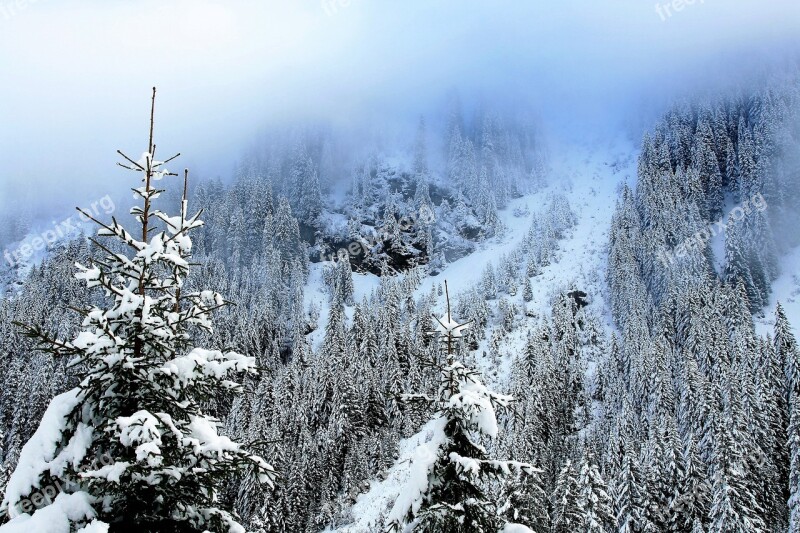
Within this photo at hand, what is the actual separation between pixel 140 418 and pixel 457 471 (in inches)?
207

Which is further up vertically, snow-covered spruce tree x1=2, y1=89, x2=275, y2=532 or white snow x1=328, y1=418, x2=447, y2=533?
snow-covered spruce tree x1=2, y1=89, x2=275, y2=532

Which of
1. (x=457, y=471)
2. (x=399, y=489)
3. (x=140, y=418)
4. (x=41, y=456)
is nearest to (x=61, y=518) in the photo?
(x=41, y=456)

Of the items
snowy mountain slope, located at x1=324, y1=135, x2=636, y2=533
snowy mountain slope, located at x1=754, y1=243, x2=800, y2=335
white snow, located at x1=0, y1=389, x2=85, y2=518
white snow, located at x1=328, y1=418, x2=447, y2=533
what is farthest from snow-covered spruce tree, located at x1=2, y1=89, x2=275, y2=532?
snowy mountain slope, located at x1=754, y1=243, x2=800, y2=335

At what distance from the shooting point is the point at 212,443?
20.1ft

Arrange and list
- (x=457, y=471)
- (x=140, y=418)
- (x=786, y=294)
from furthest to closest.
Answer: (x=786, y=294) → (x=457, y=471) → (x=140, y=418)

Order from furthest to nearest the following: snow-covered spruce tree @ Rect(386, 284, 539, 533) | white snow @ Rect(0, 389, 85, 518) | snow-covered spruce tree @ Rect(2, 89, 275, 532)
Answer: snow-covered spruce tree @ Rect(386, 284, 539, 533) < snow-covered spruce tree @ Rect(2, 89, 275, 532) < white snow @ Rect(0, 389, 85, 518)

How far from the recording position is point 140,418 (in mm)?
5430

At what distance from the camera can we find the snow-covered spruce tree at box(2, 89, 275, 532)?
17.9ft

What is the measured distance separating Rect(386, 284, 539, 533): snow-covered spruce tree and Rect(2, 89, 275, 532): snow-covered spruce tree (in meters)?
2.99

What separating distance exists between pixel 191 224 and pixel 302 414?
66301 millimetres

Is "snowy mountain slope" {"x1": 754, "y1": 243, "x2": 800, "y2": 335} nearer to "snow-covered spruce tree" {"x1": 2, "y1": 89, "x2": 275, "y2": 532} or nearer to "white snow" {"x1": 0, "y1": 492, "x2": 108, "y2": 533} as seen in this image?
"snow-covered spruce tree" {"x1": 2, "y1": 89, "x2": 275, "y2": 532}

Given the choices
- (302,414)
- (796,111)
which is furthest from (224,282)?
(796,111)

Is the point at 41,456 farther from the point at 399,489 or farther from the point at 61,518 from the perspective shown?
the point at 399,489

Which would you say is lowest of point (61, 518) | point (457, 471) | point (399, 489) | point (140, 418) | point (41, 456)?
point (399, 489)
